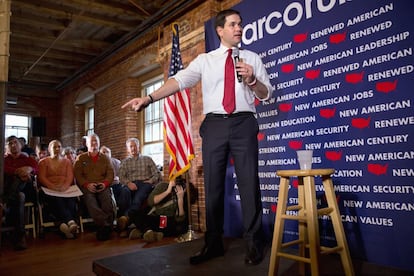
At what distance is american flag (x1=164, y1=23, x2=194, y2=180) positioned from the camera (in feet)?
12.1

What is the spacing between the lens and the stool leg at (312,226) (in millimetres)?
1679

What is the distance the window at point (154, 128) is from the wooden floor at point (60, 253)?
2256mm

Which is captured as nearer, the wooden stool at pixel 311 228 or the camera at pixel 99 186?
the wooden stool at pixel 311 228

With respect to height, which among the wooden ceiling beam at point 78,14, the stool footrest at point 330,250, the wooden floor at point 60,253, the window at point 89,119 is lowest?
the wooden floor at point 60,253

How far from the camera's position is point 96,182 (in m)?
4.30

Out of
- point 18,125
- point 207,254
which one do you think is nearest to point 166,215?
point 207,254

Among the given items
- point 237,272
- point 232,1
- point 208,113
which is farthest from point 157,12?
point 237,272

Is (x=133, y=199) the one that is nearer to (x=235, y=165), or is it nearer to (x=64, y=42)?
(x=235, y=165)

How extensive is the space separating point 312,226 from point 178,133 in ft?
7.43

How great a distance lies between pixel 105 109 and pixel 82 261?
496 cm

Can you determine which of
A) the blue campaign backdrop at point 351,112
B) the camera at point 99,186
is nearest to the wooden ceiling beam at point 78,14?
the camera at point 99,186

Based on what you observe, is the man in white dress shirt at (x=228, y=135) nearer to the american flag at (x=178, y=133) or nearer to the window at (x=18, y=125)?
the american flag at (x=178, y=133)

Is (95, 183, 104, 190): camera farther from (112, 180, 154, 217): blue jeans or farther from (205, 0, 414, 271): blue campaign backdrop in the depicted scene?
(205, 0, 414, 271): blue campaign backdrop

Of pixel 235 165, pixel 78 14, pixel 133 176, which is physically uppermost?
pixel 78 14
